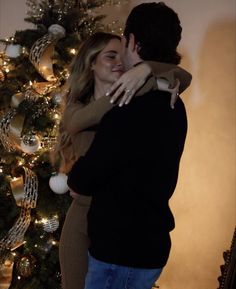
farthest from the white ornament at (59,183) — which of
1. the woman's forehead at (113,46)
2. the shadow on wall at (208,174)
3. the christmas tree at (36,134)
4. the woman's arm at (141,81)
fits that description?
the shadow on wall at (208,174)

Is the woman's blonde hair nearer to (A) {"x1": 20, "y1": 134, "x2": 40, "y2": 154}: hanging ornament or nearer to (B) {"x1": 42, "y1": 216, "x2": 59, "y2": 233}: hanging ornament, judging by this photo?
(A) {"x1": 20, "y1": 134, "x2": 40, "y2": 154}: hanging ornament

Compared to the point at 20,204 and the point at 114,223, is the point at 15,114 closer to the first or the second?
the point at 20,204

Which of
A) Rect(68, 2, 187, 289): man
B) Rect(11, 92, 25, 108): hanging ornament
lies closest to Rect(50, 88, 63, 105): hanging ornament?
Rect(11, 92, 25, 108): hanging ornament

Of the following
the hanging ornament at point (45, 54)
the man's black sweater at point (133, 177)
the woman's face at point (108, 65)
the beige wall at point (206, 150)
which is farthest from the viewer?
the beige wall at point (206, 150)

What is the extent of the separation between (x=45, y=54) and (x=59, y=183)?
1.84 feet

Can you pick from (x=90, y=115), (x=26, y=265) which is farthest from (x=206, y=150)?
(x=90, y=115)

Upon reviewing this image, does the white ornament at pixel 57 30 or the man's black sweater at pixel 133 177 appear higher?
the white ornament at pixel 57 30

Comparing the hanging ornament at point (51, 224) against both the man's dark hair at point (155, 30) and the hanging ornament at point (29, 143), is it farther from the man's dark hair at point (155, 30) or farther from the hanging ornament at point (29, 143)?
the man's dark hair at point (155, 30)

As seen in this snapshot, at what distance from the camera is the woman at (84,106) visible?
0.99 metres

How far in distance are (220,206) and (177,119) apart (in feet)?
4.44

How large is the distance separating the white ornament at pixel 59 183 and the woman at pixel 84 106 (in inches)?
1.4

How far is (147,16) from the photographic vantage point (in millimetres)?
956

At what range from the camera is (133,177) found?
3.00ft

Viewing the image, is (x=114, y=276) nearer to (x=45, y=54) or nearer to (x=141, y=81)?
(x=141, y=81)
